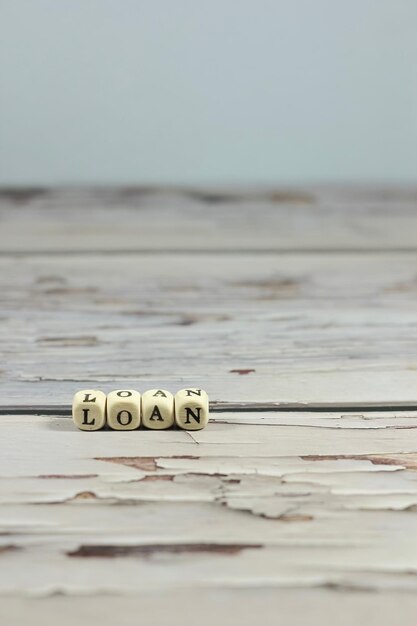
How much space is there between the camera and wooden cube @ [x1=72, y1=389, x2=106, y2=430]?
0.49 metres

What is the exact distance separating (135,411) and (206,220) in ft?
2.52

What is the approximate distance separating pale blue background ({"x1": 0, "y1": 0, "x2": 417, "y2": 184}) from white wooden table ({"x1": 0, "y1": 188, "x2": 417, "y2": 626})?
1.09 ft

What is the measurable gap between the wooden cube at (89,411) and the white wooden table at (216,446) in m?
0.01

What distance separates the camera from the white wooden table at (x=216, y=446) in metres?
0.35

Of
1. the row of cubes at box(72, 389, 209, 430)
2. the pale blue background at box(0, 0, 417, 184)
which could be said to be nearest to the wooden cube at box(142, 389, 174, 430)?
the row of cubes at box(72, 389, 209, 430)

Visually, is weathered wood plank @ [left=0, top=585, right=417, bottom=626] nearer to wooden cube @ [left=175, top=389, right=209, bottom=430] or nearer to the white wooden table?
the white wooden table

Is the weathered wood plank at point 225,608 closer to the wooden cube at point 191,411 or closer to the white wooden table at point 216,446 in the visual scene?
the white wooden table at point 216,446

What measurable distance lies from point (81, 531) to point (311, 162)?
3.65ft

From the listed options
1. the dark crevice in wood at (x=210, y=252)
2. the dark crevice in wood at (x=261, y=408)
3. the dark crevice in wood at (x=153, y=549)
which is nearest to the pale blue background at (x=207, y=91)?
the dark crevice in wood at (x=210, y=252)

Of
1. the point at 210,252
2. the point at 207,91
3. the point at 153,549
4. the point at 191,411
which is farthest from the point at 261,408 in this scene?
the point at 207,91

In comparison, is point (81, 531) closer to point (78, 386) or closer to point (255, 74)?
point (78, 386)

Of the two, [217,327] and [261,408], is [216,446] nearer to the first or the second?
[261,408]

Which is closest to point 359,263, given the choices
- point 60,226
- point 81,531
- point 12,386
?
point 60,226

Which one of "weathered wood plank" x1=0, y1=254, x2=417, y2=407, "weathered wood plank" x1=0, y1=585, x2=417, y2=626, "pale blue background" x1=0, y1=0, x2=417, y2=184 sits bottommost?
"weathered wood plank" x1=0, y1=585, x2=417, y2=626
